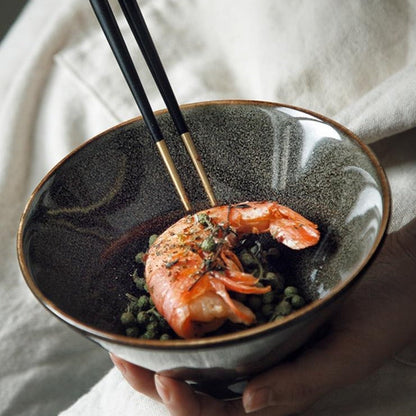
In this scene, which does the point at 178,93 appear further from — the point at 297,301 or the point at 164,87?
the point at 297,301

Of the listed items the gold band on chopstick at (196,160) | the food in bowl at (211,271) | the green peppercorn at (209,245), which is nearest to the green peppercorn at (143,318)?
the food in bowl at (211,271)

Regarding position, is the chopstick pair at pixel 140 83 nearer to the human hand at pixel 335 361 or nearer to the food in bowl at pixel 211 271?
the food in bowl at pixel 211 271

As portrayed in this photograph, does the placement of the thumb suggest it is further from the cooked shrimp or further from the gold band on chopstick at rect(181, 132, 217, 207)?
the gold band on chopstick at rect(181, 132, 217, 207)

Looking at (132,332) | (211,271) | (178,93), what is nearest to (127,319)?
(132,332)

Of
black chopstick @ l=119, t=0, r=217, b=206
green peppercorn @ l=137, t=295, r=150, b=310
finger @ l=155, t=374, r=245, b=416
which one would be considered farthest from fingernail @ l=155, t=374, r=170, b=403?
black chopstick @ l=119, t=0, r=217, b=206

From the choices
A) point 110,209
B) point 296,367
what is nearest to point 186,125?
point 110,209

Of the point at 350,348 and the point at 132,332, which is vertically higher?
the point at 132,332

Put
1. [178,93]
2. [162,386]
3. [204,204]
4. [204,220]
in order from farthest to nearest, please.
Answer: [178,93], [204,204], [204,220], [162,386]
